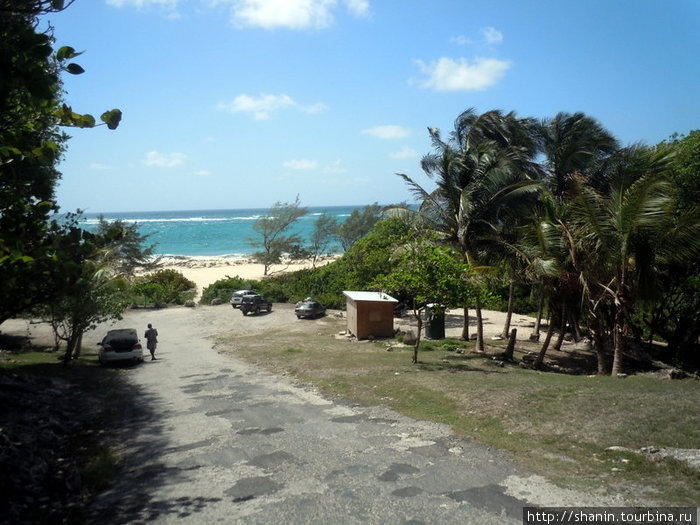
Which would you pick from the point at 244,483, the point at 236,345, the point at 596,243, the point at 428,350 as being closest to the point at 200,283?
the point at 236,345

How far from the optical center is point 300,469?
818cm

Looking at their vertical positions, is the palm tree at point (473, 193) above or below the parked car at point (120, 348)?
above

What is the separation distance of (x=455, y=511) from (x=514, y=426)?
4.02 m

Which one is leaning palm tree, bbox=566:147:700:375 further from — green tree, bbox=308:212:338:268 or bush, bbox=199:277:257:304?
green tree, bbox=308:212:338:268

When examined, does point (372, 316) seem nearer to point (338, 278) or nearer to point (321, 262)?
point (338, 278)

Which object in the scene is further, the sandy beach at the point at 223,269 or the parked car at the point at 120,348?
the sandy beach at the point at 223,269

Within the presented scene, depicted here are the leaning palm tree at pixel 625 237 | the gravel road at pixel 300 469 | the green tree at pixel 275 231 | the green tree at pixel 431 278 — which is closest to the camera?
the gravel road at pixel 300 469

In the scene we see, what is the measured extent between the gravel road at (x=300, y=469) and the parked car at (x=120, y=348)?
710 centimetres

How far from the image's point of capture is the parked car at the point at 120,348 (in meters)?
20.0

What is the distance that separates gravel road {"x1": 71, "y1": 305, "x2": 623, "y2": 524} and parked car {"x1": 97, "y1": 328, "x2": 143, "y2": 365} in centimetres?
710

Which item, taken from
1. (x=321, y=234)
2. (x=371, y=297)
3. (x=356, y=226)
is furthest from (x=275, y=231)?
(x=371, y=297)

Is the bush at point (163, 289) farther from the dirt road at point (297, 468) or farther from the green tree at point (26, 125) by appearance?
the green tree at point (26, 125)

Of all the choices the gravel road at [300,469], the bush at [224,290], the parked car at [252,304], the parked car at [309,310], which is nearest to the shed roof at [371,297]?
the parked car at [309,310]

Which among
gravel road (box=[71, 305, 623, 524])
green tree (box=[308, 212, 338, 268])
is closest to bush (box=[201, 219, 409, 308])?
green tree (box=[308, 212, 338, 268])
